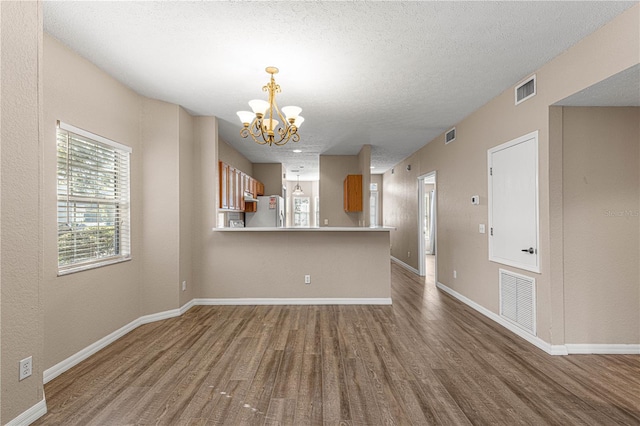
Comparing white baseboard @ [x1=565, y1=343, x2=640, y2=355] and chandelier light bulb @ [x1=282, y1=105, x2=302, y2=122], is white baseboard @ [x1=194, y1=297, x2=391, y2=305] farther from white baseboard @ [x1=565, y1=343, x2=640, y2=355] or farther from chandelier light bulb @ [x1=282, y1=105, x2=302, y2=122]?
chandelier light bulb @ [x1=282, y1=105, x2=302, y2=122]

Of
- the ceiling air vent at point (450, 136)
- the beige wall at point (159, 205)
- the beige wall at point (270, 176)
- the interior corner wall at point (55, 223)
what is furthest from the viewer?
the beige wall at point (270, 176)

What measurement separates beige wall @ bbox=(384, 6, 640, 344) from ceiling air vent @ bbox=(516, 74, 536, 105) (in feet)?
0.19

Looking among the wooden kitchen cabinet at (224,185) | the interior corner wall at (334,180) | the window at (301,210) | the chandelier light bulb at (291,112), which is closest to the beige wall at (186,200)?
the wooden kitchen cabinet at (224,185)

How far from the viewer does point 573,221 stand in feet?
9.96

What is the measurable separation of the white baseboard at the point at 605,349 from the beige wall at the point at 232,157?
18.2ft

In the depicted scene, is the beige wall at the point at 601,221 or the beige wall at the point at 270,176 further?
the beige wall at the point at 270,176

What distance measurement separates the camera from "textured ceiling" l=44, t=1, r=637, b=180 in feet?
7.38

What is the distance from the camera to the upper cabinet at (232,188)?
4898mm

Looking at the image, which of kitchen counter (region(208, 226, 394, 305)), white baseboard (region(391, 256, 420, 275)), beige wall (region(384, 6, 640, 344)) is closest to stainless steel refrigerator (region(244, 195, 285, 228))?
kitchen counter (region(208, 226, 394, 305))

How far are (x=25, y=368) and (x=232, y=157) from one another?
5.06m

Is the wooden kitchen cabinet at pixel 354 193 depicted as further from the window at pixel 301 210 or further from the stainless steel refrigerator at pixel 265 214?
the window at pixel 301 210

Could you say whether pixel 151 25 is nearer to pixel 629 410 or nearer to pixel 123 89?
pixel 123 89

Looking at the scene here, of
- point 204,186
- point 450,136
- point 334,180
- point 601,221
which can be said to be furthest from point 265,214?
point 601,221

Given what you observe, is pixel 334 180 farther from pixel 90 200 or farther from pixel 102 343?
pixel 102 343
